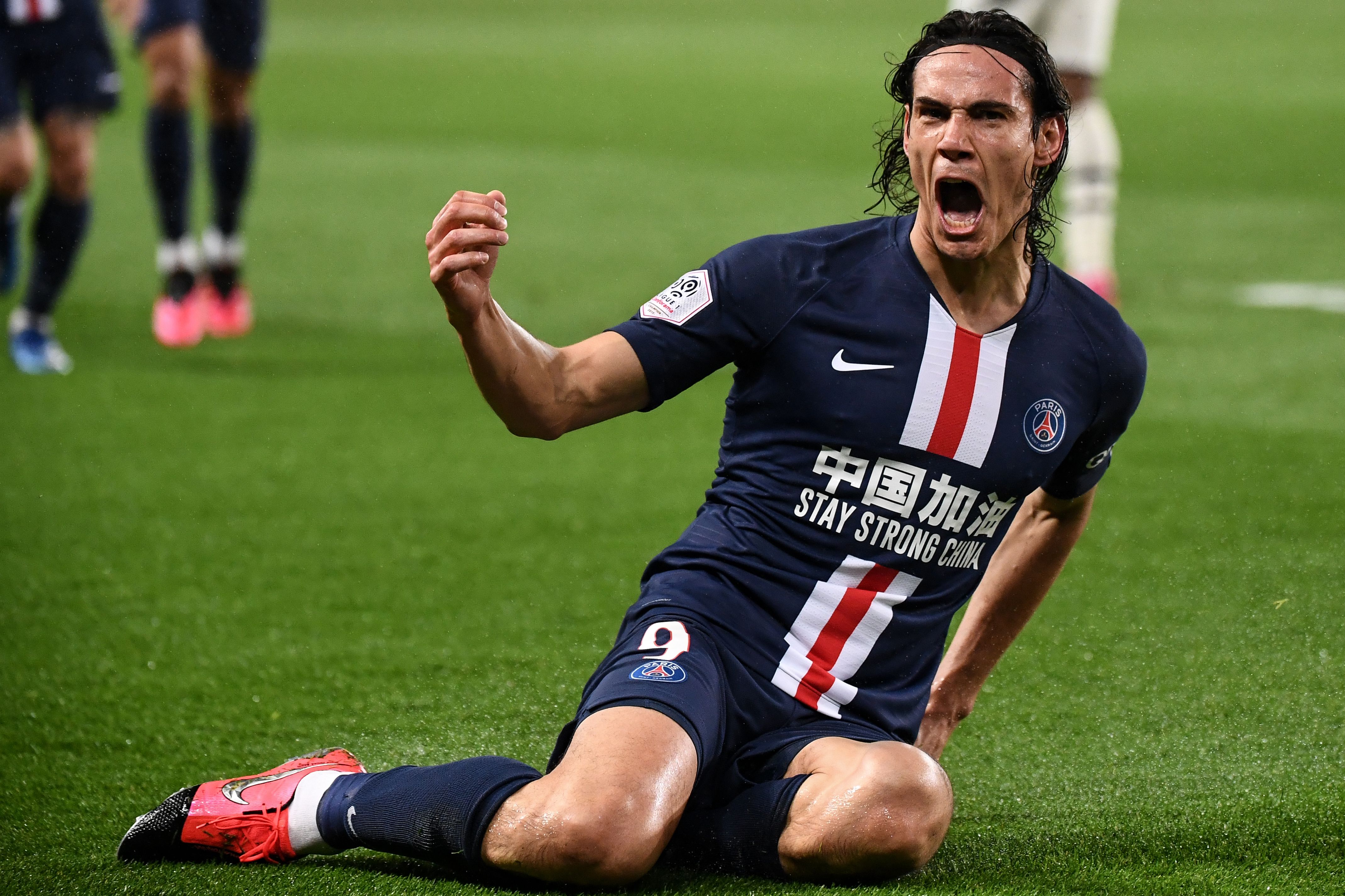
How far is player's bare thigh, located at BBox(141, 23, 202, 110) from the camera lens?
6969mm

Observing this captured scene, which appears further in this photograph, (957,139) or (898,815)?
(957,139)

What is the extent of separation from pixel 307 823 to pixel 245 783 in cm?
15

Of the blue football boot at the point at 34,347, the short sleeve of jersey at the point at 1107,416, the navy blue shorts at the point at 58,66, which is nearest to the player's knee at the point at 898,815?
the short sleeve of jersey at the point at 1107,416

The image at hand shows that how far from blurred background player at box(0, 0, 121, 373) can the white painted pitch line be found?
16.6ft

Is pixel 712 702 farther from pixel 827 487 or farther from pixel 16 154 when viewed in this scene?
pixel 16 154

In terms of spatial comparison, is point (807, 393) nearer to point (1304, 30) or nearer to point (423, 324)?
point (423, 324)

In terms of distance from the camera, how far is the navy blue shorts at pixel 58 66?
21.6 feet

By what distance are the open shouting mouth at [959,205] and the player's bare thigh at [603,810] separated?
0.87 metres

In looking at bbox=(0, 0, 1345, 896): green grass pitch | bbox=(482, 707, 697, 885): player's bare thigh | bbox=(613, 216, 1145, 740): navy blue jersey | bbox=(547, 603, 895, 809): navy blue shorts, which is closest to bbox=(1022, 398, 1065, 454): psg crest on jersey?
bbox=(613, 216, 1145, 740): navy blue jersey

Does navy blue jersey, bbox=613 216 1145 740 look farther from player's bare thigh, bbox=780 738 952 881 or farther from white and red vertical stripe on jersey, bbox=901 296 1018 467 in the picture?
player's bare thigh, bbox=780 738 952 881

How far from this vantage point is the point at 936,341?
2736mm

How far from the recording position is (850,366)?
272cm

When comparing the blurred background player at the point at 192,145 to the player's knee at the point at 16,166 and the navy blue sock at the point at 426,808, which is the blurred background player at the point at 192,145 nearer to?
the player's knee at the point at 16,166

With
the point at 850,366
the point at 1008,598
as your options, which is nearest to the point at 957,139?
the point at 850,366
